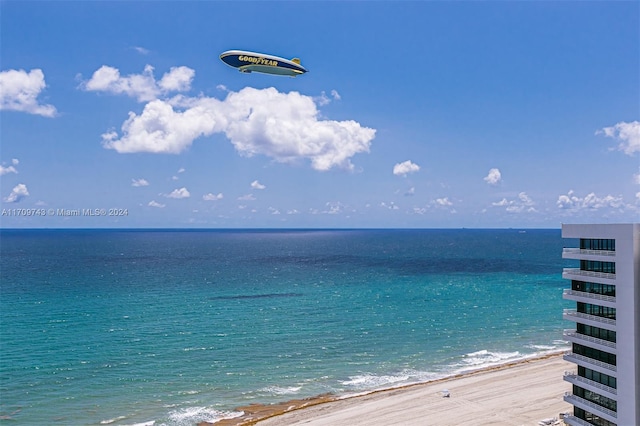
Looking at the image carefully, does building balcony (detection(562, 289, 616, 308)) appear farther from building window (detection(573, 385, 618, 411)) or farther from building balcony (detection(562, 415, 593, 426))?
building balcony (detection(562, 415, 593, 426))

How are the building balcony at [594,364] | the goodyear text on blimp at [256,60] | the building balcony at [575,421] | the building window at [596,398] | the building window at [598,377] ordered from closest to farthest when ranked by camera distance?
1. the building balcony at [594,364]
2. the building window at [598,377]
3. the building window at [596,398]
4. the building balcony at [575,421]
5. the goodyear text on blimp at [256,60]

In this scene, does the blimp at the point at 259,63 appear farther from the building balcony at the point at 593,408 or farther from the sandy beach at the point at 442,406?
the building balcony at the point at 593,408

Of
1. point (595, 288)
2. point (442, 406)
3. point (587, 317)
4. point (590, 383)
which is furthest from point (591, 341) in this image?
point (442, 406)

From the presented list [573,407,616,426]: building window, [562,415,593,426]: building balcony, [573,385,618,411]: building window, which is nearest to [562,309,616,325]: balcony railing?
[573,385,618,411]: building window

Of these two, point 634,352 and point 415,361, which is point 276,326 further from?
point 634,352

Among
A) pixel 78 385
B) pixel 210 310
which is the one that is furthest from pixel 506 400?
pixel 210 310

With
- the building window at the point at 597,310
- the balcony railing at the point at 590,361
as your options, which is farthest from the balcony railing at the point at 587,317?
the balcony railing at the point at 590,361

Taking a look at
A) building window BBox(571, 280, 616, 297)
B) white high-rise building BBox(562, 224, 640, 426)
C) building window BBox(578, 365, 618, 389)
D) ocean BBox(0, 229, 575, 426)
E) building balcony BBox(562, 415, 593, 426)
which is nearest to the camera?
white high-rise building BBox(562, 224, 640, 426)
